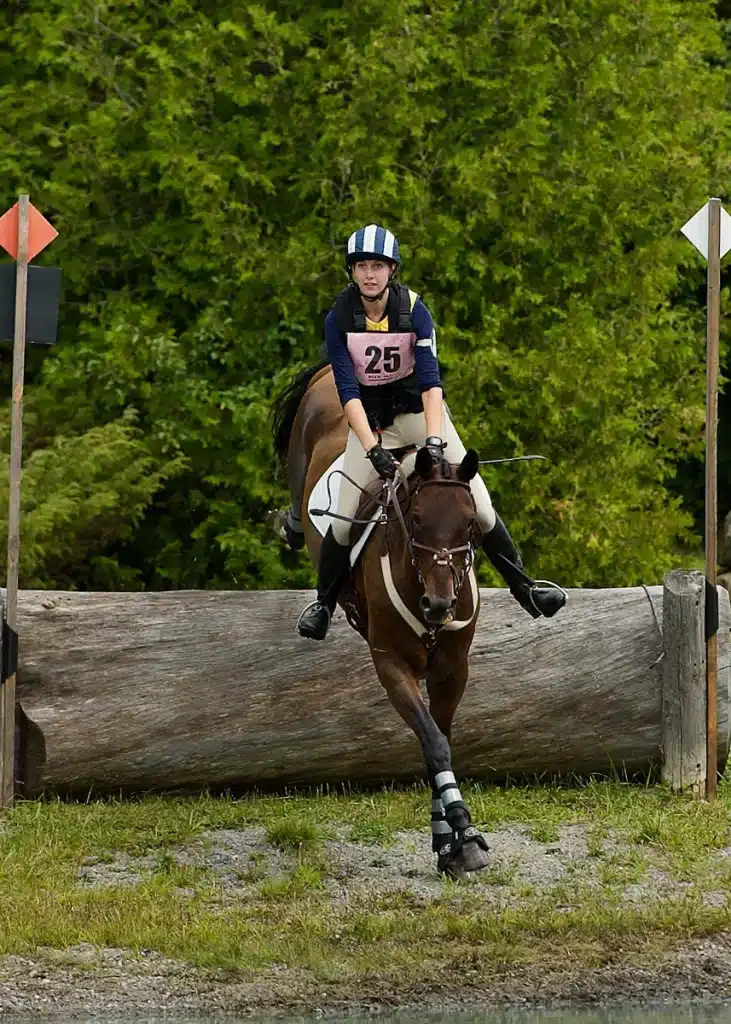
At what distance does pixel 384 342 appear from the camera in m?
8.56

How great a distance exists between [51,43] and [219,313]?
2.70 m

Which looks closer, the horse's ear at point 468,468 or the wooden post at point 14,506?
the horse's ear at point 468,468

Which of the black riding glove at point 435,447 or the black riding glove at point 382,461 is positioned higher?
the black riding glove at point 435,447

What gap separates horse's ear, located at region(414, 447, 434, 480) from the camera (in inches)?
313

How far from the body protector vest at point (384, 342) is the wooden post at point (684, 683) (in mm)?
2148

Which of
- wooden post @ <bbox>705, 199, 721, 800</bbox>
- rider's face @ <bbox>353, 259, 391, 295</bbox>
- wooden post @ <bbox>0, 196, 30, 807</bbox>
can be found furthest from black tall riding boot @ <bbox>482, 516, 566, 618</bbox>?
wooden post @ <bbox>0, 196, 30, 807</bbox>

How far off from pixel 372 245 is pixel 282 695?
8.93 ft

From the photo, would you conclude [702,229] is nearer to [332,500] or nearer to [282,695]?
[332,500]

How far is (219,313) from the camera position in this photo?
15695mm

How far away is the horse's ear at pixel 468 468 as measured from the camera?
7934 millimetres

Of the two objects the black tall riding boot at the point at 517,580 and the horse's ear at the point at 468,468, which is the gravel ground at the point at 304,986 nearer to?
the black tall riding boot at the point at 517,580

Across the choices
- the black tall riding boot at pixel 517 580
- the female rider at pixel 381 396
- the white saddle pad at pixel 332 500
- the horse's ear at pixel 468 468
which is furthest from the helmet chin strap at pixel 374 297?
the black tall riding boot at pixel 517 580

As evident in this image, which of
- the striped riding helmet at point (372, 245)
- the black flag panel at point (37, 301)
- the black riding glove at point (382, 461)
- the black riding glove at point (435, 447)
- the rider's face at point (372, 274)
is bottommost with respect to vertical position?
the black riding glove at point (382, 461)

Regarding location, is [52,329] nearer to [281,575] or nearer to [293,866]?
[293,866]
